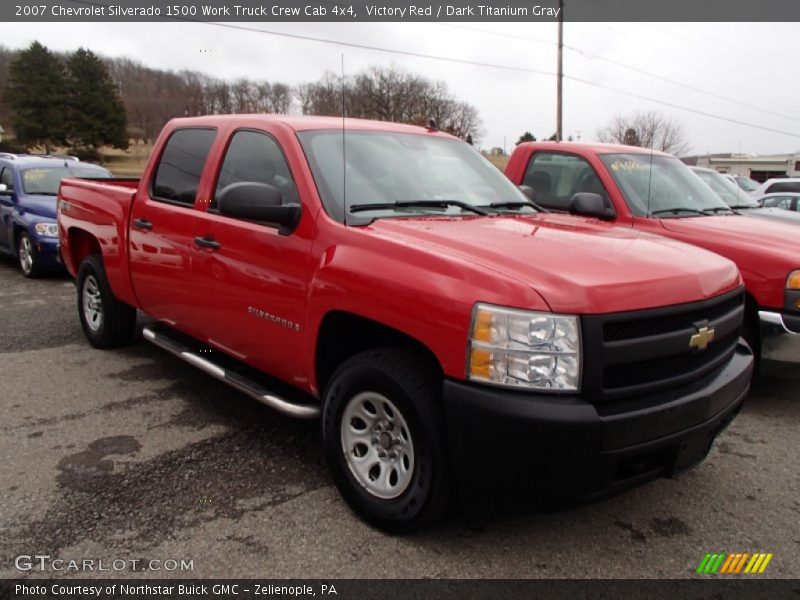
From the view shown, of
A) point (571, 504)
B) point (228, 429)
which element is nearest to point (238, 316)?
point (228, 429)

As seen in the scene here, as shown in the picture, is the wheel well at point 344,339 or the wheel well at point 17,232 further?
the wheel well at point 17,232

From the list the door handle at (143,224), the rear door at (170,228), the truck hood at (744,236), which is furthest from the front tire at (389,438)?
the truck hood at (744,236)

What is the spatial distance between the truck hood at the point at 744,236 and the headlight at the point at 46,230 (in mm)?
7871

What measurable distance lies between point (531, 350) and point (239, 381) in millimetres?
1927

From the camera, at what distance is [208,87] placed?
10055 millimetres

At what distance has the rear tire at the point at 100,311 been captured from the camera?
5.48 metres

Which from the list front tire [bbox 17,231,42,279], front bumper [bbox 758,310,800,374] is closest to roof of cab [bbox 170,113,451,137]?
front bumper [bbox 758,310,800,374]

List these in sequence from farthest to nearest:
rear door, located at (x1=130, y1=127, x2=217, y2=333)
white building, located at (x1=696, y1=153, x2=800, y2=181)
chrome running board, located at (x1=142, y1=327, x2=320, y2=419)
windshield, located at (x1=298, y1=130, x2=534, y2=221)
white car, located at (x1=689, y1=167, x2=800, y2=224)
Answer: white building, located at (x1=696, y1=153, x2=800, y2=181) → white car, located at (x1=689, y1=167, x2=800, y2=224) → rear door, located at (x1=130, y1=127, x2=217, y2=333) → windshield, located at (x1=298, y1=130, x2=534, y2=221) → chrome running board, located at (x1=142, y1=327, x2=320, y2=419)

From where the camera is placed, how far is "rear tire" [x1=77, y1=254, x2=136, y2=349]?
18.0 ft

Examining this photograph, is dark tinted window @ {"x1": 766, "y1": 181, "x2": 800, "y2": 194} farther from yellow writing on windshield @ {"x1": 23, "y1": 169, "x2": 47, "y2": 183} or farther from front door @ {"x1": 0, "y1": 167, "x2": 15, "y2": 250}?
front door @ {"x1": 0, "y1": 167, "x2": 15, "y2": 250}

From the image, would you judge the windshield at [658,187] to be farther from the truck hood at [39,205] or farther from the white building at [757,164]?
the white building at [757,164]

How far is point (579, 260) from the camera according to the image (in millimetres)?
2725

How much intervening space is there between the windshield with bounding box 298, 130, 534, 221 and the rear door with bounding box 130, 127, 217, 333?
3.56 feet
